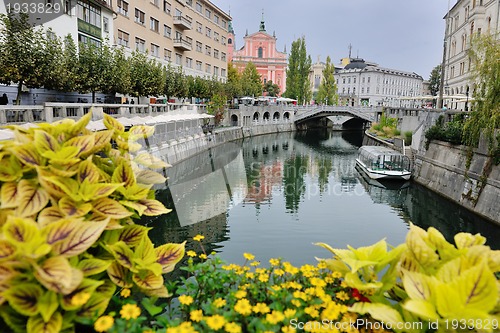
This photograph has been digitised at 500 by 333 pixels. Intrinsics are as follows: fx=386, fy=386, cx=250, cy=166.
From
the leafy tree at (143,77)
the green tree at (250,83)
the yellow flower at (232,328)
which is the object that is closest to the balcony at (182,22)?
the leafy tree at (143,77)

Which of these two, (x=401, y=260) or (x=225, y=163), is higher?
(x=401, y=260)

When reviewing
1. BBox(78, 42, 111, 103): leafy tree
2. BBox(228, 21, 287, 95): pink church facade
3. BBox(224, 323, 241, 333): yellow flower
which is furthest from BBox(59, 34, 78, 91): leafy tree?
BBox(228, 21, 287, 95): pink church facade

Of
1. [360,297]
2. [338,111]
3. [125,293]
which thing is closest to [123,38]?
[125,293]

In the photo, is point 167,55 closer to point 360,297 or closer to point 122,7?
point 122,7

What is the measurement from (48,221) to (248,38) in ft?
347

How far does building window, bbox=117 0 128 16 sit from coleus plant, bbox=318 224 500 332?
40.1 meters

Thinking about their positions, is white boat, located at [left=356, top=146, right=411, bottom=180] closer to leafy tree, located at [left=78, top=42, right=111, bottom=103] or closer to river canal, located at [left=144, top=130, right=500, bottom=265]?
river canal, located at [left=144, top=130, right=500, bottom=265]

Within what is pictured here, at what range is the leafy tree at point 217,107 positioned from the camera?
168 feet

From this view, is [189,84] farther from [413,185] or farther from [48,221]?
[48,221]

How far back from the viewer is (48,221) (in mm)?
3143

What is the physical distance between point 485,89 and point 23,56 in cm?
2269

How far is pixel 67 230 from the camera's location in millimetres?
2963

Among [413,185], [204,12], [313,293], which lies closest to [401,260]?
[313,293]

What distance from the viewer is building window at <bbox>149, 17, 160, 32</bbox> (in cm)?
4443
